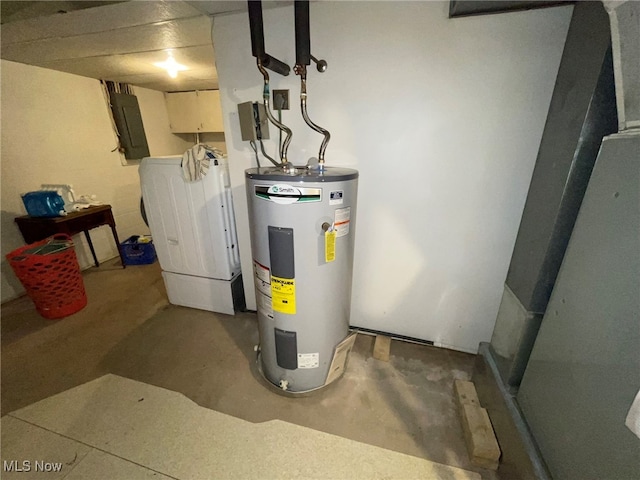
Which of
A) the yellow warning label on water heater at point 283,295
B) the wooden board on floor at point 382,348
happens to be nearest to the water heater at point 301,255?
the yellow warning label on water heater at point 283,295

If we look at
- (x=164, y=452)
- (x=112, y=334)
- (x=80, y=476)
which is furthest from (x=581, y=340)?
(x=112, y=334)

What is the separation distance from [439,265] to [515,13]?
4.34ft

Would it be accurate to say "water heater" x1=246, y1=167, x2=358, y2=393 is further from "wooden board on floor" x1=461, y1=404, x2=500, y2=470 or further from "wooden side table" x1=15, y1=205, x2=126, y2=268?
"wooden side table" x1=15, y1=205, x2=126, y2=268

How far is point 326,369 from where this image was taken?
1.43 meters

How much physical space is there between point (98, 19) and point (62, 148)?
1.82m

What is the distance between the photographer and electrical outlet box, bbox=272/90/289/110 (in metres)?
1.54

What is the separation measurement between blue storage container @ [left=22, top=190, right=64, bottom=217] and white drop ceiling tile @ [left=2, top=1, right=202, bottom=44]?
1.19 m

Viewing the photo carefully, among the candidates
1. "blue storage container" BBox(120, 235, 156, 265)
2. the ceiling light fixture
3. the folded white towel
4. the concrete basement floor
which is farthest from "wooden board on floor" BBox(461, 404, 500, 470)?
"blue storage container" BBox(120, 235, 156, 265)

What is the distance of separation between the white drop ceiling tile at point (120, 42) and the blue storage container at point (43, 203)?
1.15 m

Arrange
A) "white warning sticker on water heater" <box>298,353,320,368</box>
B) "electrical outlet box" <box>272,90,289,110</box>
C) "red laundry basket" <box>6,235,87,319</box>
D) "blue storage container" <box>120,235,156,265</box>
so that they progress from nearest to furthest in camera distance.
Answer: "white warning sticker on water heater" <box>298,353,320,368</box> < "electrical outlet box" <box>272,90,289,110</box> < "red laundry basket" <box>6,235,87,319</box> < "blue storage container" <box>120,235,156,265</box>

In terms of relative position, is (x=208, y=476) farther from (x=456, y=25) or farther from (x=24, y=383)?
(x=456, y=25)

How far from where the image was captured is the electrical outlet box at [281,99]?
5.05 feet

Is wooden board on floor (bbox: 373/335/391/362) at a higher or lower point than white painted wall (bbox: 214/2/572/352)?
lower

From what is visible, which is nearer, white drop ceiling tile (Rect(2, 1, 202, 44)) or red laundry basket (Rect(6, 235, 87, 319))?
white drop ceiling tile (Rect(2, 1, 202, 44))
